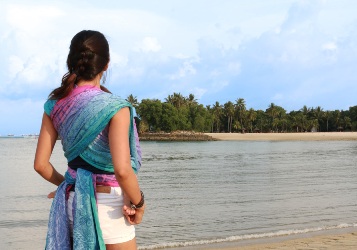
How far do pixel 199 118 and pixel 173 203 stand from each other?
114m

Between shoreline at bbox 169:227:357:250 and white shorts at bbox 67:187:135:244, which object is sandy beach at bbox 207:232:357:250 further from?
white shorts at bbox 67:187:135:244

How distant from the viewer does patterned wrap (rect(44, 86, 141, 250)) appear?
93.5 inches

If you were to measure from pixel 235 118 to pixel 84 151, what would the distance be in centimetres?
14426

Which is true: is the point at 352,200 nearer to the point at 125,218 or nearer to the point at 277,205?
the point at 277,205

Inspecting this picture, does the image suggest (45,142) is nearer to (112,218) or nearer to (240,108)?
(112,218)

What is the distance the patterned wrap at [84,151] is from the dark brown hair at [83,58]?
49 millimetres

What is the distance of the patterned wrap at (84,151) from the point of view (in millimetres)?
2375

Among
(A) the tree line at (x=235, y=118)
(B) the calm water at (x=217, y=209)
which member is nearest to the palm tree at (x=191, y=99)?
(A) the tree line at (x=235, y=118)

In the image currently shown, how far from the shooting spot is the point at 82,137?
240 centimetres

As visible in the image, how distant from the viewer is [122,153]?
2.28 meters

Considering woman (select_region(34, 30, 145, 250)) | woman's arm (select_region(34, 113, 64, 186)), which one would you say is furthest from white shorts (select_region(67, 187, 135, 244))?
woman's arm (select_region(34, 113, 64, 186))

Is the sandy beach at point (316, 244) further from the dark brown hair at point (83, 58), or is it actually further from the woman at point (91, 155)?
the dark brown hair at point (83, 58)

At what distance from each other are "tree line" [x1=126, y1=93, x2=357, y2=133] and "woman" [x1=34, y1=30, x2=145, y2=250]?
12082 cm

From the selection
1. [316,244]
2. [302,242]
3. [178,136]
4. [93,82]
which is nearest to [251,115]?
[178,136]
